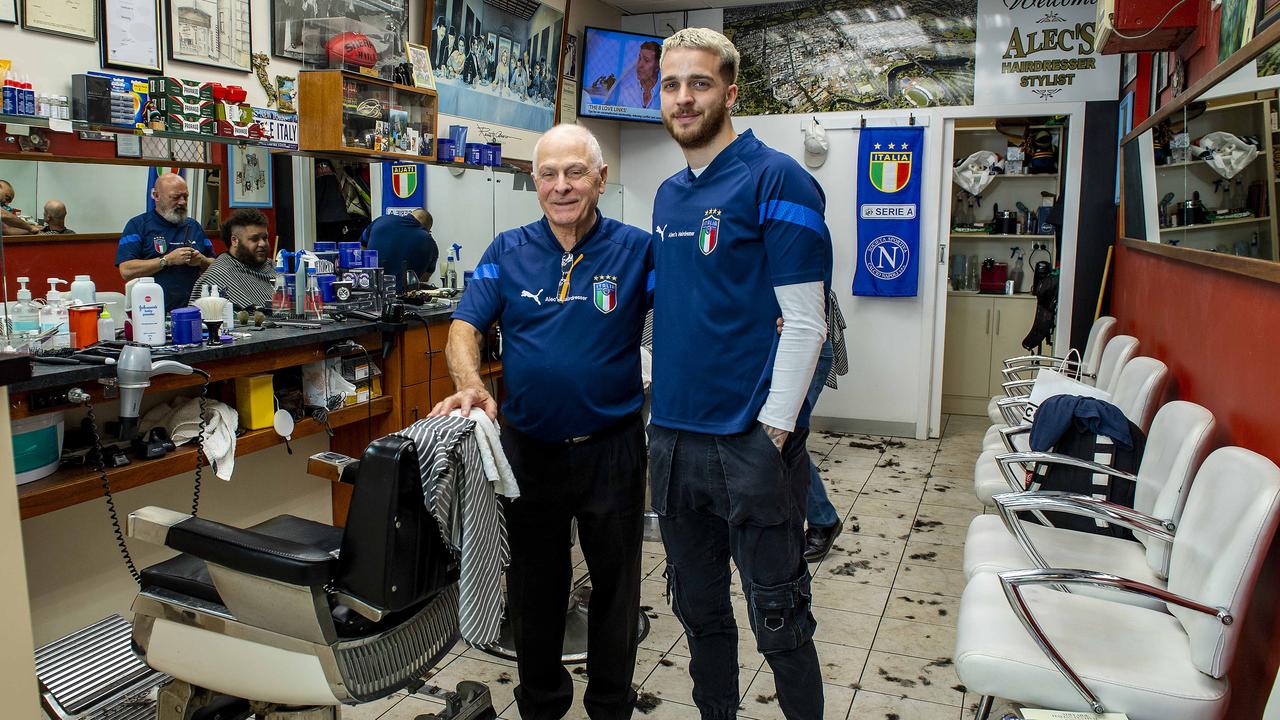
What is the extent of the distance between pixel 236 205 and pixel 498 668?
190 cm

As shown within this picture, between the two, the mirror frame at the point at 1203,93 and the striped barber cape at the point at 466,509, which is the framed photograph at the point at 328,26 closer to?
the striped barber cape at the point at 466,509

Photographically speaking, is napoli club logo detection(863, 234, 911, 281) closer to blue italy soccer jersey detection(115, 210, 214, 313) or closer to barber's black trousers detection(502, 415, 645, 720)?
barber's black trousers detection(502, 415, 645, 720)

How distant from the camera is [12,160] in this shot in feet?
8.52

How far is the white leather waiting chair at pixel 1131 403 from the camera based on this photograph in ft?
10.00

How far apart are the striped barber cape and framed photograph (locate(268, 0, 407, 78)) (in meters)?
2.47

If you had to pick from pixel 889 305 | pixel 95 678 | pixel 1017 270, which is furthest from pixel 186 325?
pixel 1017 270

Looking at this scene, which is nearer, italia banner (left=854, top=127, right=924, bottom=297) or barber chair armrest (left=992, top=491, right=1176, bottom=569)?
barber chair armrest (left=992, top=491, right=1176, bottom=569)

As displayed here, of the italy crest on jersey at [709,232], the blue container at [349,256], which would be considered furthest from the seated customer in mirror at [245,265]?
the italy crest on jersey at [709,232]

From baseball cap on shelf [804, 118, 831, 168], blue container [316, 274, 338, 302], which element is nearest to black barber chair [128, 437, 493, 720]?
blue container [316, 274, 338, 302]

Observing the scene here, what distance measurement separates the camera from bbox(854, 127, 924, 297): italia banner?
6.01m

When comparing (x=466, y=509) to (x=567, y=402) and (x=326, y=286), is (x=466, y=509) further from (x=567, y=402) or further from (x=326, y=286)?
(x=326, y=286)

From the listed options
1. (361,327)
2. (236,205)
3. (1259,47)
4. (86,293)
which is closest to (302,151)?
(236,205)

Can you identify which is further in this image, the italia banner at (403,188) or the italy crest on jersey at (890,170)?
the italy crest on jersey at (890,170)

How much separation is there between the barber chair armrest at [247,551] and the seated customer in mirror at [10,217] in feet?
4.31
